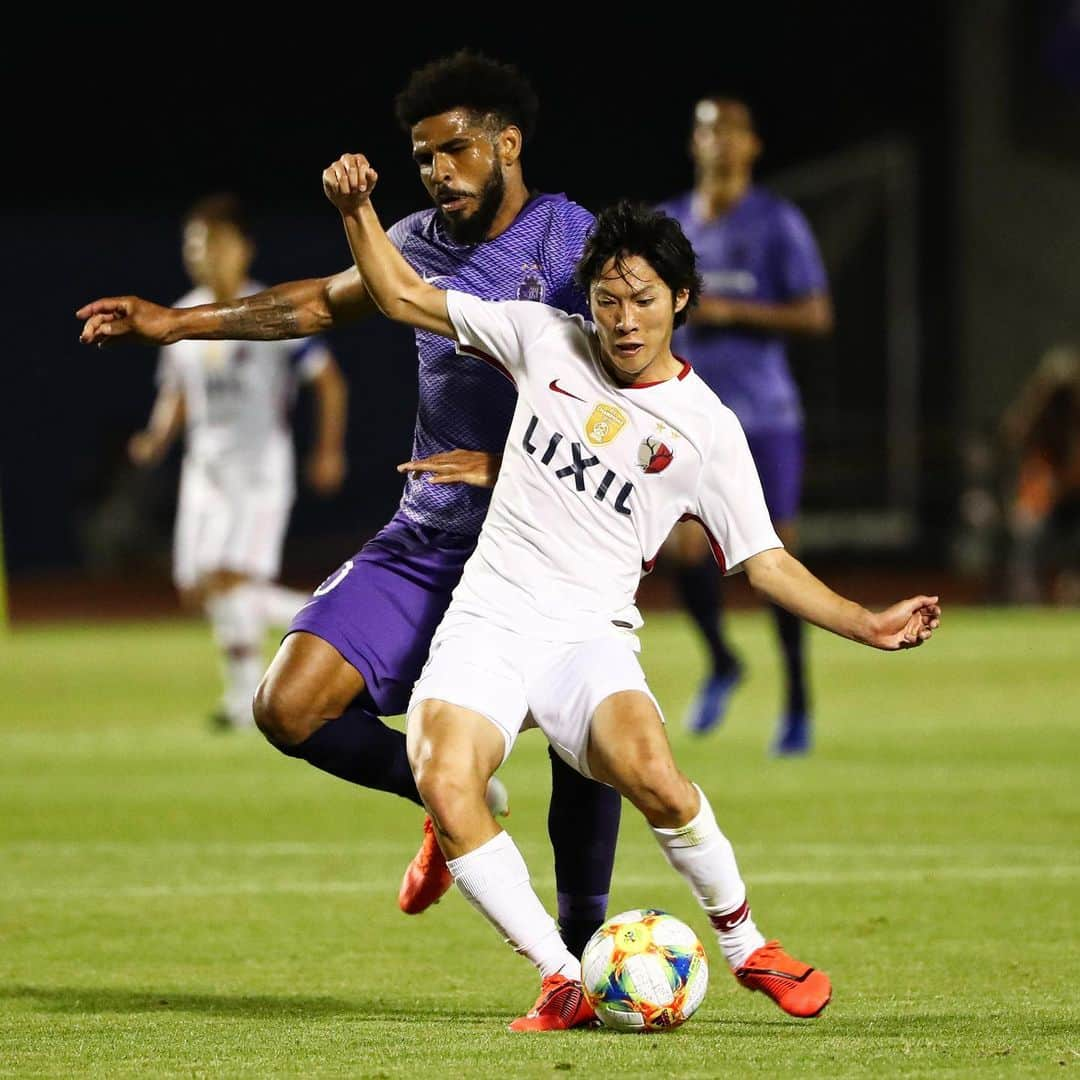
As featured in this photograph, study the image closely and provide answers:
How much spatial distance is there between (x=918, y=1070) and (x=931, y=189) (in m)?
24.4

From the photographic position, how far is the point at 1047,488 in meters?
20.6

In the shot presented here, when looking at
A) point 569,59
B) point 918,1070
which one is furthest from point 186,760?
point 569,59

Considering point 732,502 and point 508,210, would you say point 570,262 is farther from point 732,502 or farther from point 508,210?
point 732,502

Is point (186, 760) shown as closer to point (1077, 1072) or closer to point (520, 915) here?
point (520, 915)

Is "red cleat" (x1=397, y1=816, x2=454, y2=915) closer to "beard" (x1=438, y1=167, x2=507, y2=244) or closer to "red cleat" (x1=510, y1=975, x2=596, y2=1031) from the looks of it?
"red cleat" (x1=510, y1=975, x2=596, y2=1031)

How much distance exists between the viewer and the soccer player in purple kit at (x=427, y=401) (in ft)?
19.0

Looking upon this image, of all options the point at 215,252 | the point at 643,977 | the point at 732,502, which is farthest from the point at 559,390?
the point at 215,252

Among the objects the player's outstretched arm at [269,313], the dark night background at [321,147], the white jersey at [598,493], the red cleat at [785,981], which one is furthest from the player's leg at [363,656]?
the dark night background at [321,147]

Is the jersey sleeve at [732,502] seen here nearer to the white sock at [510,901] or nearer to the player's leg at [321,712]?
the white sock at [510,901]

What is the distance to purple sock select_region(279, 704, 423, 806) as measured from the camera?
19.4 ft

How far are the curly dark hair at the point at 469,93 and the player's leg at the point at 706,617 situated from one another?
517cm

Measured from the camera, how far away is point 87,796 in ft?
32.0

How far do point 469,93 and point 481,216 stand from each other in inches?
12.5

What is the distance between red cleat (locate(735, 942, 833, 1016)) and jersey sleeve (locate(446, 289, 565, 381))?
1512 millimetres
